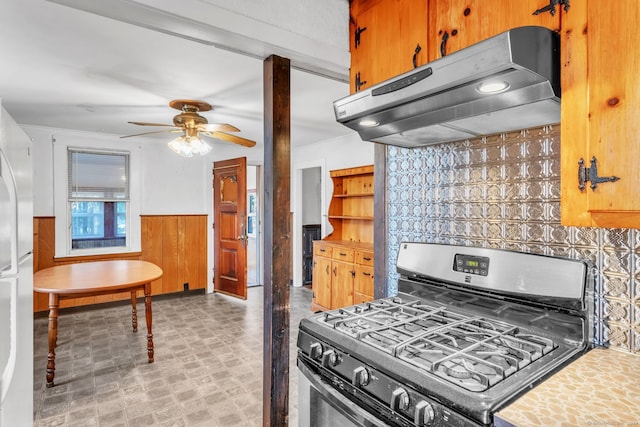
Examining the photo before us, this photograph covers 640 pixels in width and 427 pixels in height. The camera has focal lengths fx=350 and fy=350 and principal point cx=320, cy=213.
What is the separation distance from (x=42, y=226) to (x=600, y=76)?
5443mm

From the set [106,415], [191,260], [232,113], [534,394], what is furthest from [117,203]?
[534,394]

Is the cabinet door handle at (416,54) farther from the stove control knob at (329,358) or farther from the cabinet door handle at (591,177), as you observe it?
the stove control knob at (329,358)

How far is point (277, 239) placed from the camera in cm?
173

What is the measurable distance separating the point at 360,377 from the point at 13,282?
1.28 m

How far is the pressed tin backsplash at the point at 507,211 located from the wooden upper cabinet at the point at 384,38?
0.47 m

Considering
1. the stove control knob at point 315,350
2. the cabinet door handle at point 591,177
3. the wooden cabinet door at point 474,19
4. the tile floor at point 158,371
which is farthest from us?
the tile floor at point 158,371

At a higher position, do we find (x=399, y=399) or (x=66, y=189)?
(x=66, y=189)

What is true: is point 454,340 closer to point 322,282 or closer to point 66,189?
point 322,282

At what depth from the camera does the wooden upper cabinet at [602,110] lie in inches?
34.8

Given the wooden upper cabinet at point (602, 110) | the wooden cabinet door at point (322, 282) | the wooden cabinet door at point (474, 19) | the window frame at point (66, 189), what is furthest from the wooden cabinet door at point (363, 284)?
the window frame at point (66, 189)

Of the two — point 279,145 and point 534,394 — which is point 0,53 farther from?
point 534,394

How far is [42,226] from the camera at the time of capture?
14.3 ft

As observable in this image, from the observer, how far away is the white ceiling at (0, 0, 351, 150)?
6.36 ft

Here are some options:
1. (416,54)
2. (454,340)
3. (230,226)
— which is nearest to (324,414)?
(454,340)
